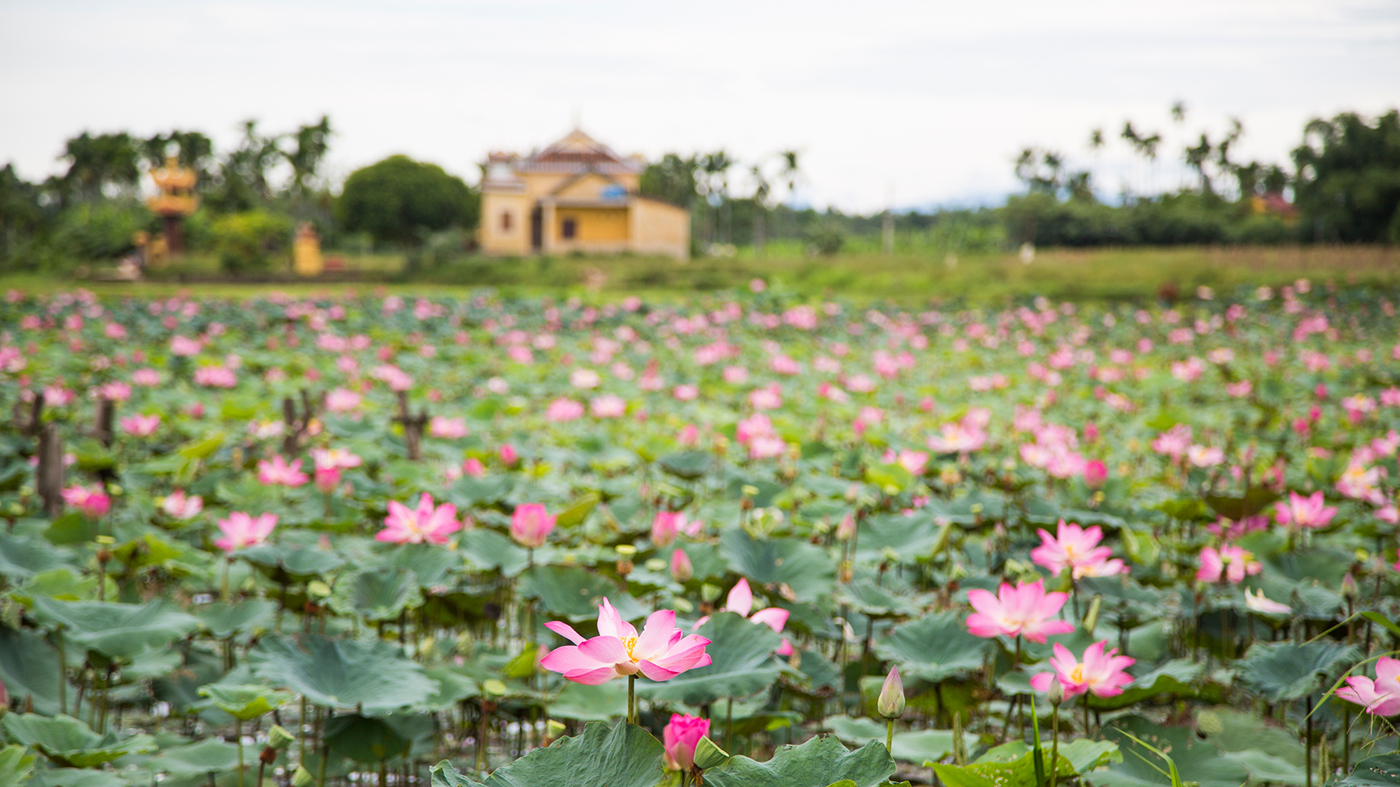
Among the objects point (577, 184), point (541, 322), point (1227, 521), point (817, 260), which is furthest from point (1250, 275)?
point (577, 184)

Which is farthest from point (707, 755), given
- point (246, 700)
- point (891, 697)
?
point (246, 700)

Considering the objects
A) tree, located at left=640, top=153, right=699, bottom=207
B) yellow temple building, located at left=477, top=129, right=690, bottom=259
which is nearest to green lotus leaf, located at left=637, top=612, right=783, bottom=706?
yellow temple building, located at left=477, top=129, right=690, bottom=259

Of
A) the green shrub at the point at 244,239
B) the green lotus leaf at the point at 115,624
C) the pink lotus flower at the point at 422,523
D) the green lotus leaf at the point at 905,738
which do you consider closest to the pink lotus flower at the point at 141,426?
the green lotus leaf at the point at 115,624

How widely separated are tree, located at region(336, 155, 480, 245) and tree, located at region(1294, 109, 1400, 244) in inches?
879

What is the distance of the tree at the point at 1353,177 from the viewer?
17562 mm

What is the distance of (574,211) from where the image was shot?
81.9 feet

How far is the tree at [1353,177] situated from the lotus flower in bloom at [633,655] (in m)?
21.2

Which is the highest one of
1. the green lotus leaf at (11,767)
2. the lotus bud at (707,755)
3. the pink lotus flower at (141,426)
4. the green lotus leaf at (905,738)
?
the pink lotus flower at (141,426)

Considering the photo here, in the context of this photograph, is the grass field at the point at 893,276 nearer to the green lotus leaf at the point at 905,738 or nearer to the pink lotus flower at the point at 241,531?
the pink lotus flower at the point at 241,531

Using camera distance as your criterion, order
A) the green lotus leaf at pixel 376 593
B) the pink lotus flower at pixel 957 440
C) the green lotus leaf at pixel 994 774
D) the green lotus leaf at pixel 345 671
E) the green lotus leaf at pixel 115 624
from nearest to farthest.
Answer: the green lotus leaf at pixel 994 774
the green lotus leaf at pixel 345 671
the green lotus leaf at pixel 115 624
the green lotus leaf at pixel 376 593
the pink lotus flower at pixel 957 440

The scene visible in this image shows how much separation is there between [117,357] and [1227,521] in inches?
245

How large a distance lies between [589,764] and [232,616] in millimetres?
1151

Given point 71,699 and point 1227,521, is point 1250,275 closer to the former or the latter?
point 1227,521

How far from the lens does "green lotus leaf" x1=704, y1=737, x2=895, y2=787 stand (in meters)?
0.79
